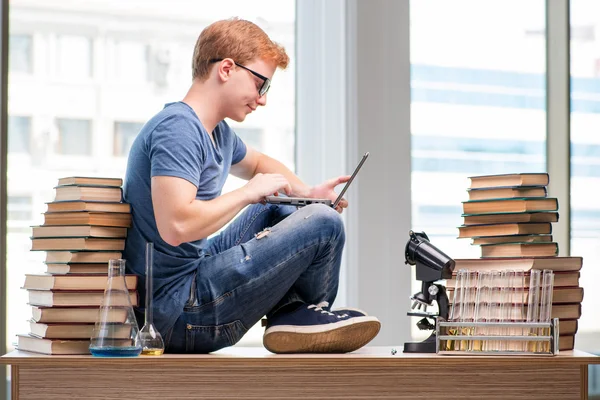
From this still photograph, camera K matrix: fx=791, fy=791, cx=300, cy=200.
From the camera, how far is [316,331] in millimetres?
1775

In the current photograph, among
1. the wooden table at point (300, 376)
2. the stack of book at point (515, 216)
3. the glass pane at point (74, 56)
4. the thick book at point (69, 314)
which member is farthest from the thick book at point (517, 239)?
the glass pane at point (74, 56)

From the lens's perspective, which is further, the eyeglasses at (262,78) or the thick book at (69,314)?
the eyeglasses at (262,78)

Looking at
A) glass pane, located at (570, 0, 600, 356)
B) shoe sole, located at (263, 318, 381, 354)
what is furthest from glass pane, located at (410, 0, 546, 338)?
shoe sole, located at (263, 318, 381, 354)

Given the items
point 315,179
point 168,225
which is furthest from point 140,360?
point 315,179

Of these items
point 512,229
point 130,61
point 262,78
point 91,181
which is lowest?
point 512,229

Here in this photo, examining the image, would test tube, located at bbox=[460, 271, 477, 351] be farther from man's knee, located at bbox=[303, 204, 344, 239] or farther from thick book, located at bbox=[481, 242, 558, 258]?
man's knee, located at bbox=[303, 204, 344, 239]

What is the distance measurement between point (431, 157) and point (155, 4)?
3.58ft

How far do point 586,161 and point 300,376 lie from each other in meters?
1.79

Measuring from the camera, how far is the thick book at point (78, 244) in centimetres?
178

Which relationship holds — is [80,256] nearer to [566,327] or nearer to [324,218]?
[324,218]

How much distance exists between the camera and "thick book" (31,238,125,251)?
1.78 metres

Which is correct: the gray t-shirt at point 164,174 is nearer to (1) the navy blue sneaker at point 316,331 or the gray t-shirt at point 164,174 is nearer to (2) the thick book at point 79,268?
(2) the thick book at point 79,268

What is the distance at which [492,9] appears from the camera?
293cm

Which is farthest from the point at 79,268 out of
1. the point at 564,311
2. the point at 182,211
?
the point at 564,311
